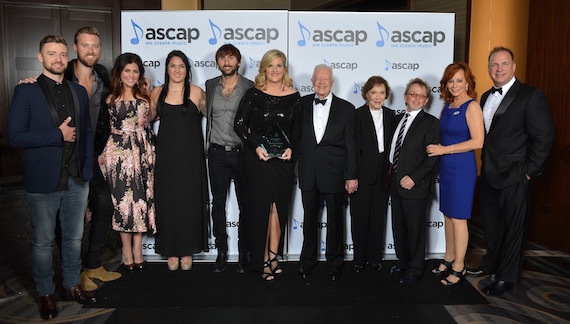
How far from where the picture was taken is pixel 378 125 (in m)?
3.74

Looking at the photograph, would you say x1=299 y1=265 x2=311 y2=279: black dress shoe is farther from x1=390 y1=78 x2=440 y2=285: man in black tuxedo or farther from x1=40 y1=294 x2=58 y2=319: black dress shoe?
x1=40 y1=294 x2=58 y2=319: black dress shoe

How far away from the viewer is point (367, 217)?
12.6 feet

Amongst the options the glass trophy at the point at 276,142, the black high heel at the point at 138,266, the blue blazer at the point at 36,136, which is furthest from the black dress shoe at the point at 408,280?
the blue blazer at the point at 36,136

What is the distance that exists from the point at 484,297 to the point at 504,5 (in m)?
3.63

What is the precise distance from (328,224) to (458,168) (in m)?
1.10


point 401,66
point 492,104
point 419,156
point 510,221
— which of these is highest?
point 401,66

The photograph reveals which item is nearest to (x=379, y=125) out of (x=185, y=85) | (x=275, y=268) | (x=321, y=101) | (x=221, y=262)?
(x=321, y=101)

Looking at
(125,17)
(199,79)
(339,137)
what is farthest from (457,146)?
(125,17)

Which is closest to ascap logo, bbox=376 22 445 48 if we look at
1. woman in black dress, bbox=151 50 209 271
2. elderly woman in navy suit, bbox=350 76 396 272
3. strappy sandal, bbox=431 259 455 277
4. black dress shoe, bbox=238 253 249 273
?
elderly woman in navy suit, bbox=350 76 396 272

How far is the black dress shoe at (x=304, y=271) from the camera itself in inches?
148

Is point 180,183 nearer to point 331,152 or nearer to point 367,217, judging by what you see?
point 331,152

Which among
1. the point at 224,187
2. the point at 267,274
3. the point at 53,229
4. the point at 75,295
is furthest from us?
the point at 224,187

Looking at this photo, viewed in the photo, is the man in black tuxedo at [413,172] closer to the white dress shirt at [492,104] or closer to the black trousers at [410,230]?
the black trousers at [410,230]

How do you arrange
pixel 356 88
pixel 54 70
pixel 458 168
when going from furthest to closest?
pixel 356 88 → pixel 458 168 → pixel 54 70
